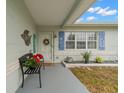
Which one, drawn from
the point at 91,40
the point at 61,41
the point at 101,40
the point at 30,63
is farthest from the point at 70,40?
the point at 30,63

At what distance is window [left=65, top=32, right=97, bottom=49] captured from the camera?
30.8 ft

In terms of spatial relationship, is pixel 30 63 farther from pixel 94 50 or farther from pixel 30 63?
pixel 94 50

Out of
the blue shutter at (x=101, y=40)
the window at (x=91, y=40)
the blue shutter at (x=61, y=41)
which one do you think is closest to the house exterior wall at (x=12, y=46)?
the blue shutter at (x=61, y=41)

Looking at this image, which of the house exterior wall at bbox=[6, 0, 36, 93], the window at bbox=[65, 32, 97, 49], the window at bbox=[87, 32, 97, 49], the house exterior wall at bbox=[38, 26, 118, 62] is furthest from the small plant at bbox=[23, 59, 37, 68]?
the window at bbox=[87, 32, 97, 49]

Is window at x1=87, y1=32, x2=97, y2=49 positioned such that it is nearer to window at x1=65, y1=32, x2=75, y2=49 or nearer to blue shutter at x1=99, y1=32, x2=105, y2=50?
blue shutter at x1=99, y1=32, x2=105, y2=50

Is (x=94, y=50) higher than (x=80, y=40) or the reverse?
the reverse

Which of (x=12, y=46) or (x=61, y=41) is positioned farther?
(x=61, y=41)

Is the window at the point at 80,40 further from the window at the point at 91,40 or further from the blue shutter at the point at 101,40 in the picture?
the blue shutter at the point at 101,40

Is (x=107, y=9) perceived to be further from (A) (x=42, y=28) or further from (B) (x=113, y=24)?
(A) (x=42, y=28)

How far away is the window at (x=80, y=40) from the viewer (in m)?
9.39

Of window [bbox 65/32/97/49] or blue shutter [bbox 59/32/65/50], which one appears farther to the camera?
window [bbox 65/32/97/49]

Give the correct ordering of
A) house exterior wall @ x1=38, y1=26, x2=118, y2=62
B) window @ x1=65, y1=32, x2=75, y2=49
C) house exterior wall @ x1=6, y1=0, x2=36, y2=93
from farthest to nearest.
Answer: window @ x1=65, y1=32, x2=75, y2=49
house exterior wall @ x1=38, y1=26, x2=118, y2=62
house exterior wall @ x1=6, y1=0, x2=36, y2=93

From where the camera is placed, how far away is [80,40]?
9.42 metres
